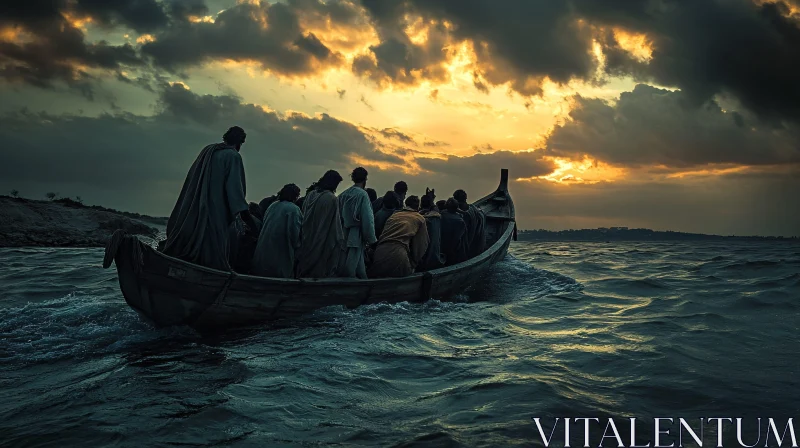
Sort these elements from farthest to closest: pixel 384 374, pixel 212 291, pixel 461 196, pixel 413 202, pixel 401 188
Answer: pixel 461 196 < pixel 401 188 < pixel 413 202 < pixel 212 291 < pixel 384 374

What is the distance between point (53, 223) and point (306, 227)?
1079 inches

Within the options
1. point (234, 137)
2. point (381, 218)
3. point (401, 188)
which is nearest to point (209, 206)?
point (234, 137)

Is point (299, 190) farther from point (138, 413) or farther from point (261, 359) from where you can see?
point (138, 413)

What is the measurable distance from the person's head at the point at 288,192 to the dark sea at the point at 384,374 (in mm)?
1778

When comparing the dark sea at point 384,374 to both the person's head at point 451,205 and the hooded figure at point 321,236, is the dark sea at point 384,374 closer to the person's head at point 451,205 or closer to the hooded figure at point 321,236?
the hooded figure at point 321,236

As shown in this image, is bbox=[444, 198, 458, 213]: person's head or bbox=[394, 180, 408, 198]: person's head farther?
bbox=[444, 198, 458, 213]: person's head

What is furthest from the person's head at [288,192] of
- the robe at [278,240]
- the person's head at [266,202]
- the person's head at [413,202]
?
the person's head at [413,202]

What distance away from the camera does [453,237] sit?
11641 mm

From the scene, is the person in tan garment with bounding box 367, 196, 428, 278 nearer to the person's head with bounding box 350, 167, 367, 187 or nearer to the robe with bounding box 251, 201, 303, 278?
the person's head with bounding box 350, 167, 367, 187

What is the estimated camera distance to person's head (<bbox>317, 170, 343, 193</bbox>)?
797 centimetres

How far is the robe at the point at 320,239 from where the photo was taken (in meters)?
8.11

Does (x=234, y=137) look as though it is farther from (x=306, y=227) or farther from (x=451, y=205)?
(x=451, y=205)

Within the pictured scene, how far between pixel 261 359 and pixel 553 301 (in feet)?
23.0

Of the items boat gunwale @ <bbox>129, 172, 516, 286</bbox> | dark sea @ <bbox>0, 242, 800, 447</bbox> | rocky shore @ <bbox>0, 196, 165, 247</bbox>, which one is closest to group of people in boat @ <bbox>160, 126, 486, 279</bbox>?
boat gunwale @ <bbox>129, 172, 516, 286</bbox>
